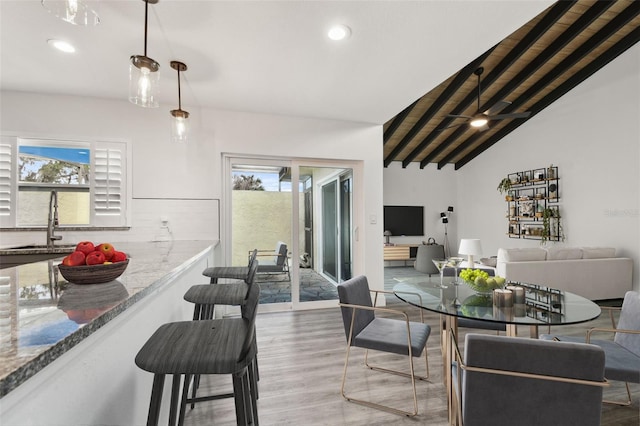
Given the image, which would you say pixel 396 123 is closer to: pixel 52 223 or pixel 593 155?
pixel 593 155

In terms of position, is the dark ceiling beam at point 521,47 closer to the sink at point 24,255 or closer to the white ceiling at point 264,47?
the white ceiling at point 264,47

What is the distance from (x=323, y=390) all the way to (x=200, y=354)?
1418 mm

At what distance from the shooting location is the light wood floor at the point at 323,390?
174cm

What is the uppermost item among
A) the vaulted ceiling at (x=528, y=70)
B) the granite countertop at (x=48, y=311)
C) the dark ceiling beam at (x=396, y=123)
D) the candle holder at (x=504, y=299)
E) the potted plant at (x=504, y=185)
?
the vaulted ceiling at (x=528, y=70)

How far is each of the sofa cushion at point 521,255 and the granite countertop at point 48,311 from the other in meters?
4.19

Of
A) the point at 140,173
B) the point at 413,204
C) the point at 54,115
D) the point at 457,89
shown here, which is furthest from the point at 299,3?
the point at 413,204

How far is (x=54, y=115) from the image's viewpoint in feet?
10.1

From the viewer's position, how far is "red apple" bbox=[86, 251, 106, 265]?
1.04 m

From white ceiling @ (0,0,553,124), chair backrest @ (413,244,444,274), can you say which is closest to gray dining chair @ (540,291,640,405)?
white ceiling @ (0,0,553,124)

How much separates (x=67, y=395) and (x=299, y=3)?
2.21 metres

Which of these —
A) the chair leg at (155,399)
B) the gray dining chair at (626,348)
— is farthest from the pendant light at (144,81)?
the gray dining chair at (626,348)

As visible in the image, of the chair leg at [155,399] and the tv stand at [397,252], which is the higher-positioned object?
the chair leg at [155,399]

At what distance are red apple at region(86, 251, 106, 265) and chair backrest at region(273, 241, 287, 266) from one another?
269 centimetres

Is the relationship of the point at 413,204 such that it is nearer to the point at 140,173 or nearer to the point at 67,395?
the point at 140,173
